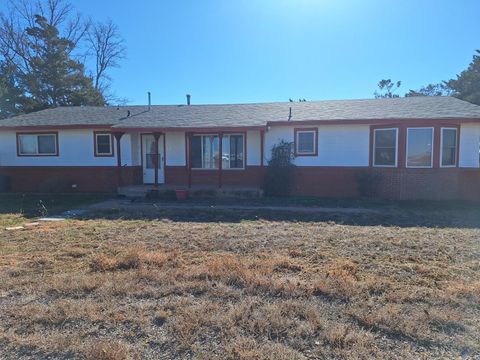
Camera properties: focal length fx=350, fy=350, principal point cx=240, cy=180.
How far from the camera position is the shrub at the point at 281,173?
1364cm

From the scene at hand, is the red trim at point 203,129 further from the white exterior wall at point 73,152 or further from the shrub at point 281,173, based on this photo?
the white exterior wall at point 73,152

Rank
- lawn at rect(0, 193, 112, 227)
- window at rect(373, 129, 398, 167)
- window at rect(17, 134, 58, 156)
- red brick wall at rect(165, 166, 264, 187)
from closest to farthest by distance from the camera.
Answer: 1. lawn at rect(0, 193, 112, 227)
2. window at rect(373, 129, 398, 167)
3. red brick wall at rect(165, 166, 264, 187)
4. window at rect(17, 134, 58, 156)

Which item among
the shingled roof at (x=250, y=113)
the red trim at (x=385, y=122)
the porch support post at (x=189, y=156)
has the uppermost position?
the shingled roof at (x=250, y=113)

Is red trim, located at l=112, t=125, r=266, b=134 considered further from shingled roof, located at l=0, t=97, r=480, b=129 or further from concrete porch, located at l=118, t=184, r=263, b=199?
concrete porch, located at l=118, t=184, r=263, b=199

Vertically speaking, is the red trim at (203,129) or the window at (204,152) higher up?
the red trim at (203,129)

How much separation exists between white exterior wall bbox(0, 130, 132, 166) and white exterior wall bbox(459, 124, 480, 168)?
517 inches

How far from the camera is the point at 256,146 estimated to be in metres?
14.5

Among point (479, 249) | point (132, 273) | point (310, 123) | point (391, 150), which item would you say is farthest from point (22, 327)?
point (391, 150)

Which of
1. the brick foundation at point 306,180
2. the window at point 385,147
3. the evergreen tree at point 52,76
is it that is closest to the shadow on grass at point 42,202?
the brick foundation at point 306,180

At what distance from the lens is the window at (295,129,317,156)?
13930mm

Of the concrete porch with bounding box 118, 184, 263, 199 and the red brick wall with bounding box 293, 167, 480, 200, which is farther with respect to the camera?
the concrete porch with bounding box 118, 184, 263, 199

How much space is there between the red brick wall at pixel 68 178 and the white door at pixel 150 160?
0.31 metres

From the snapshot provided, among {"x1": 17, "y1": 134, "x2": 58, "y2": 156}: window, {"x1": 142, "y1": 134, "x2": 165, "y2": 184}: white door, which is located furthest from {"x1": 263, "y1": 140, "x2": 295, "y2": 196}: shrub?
{"x1": 17, "y1": 134, "x2": 58, "y2": 156}: window

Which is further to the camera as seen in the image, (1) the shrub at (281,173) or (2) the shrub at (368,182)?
(1) the shrub at (281,173)
